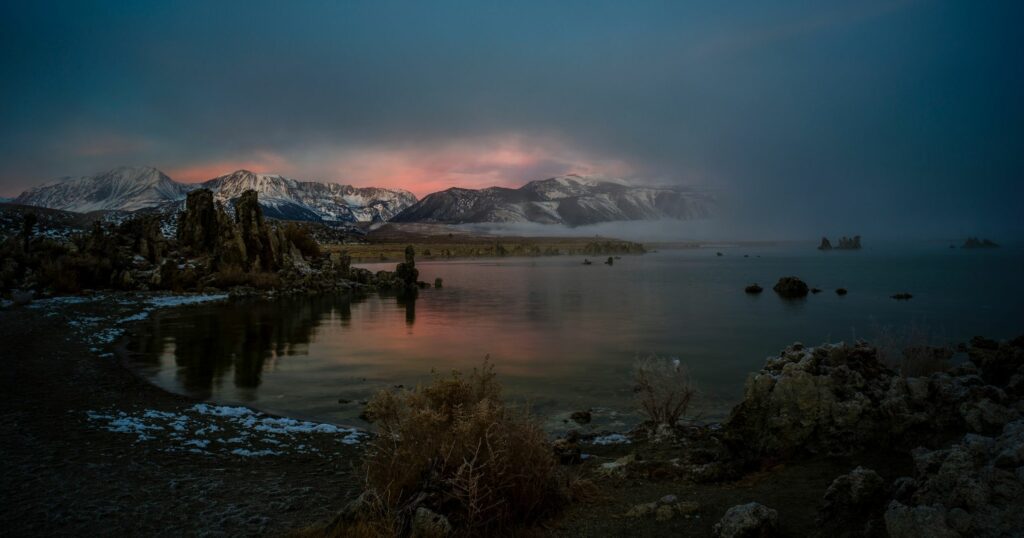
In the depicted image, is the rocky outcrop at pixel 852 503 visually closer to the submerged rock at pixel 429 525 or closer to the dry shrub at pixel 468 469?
the dry shrub at pixel 468 469

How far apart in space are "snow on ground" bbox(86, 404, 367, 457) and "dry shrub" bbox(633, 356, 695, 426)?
5.04 metres

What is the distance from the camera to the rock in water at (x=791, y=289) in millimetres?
36594

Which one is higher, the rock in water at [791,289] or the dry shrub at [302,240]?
the dry shrub at [302,240]

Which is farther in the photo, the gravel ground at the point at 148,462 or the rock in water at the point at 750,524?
the gravel ground at the point at 148,462

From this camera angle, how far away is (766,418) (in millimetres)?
7262

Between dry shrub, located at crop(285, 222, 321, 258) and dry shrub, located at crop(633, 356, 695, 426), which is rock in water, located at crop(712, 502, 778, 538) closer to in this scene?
dry shrub, located at crop(633, 356, 695, 426)

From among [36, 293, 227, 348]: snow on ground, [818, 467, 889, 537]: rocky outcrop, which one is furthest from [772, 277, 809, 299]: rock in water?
[36, 293, 227, 348]: snow on ground

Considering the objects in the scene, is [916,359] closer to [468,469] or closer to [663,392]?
[663,392]

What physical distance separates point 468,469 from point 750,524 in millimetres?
2543

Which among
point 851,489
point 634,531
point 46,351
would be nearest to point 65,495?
point 634,531

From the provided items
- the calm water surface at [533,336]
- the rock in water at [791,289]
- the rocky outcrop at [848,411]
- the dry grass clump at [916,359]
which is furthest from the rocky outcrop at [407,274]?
the rocky outcrop at [848,411]

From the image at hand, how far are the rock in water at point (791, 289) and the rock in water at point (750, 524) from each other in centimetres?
3490

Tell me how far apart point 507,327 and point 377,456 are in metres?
19.4

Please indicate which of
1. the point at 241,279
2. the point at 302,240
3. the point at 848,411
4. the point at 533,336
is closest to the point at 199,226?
the point at 241,279
